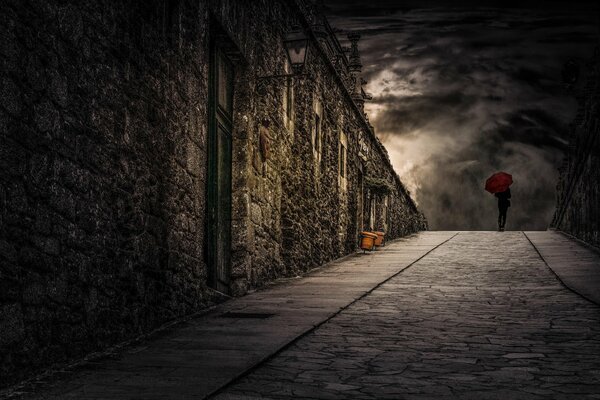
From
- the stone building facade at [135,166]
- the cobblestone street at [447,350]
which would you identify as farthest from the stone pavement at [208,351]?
the stone building facade at [135,166]

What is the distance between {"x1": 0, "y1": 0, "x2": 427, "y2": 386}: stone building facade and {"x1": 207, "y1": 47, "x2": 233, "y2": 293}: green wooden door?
0.08ft

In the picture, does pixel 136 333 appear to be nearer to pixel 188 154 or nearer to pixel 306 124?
pixel 188 154

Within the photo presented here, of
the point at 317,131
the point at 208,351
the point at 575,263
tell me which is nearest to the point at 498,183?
the point at 575,263

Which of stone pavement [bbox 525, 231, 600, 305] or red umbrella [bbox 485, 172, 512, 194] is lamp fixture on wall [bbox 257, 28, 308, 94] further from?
red umbrella [bbox 485, 172, 512, 194]

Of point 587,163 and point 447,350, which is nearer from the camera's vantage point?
point 447,350

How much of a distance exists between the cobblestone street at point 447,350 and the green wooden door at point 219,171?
1.82 meters

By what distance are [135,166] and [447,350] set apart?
289cm

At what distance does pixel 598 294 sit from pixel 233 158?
489 centimetres

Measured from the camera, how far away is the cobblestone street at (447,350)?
395 cm

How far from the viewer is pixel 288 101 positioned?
37.7 feet

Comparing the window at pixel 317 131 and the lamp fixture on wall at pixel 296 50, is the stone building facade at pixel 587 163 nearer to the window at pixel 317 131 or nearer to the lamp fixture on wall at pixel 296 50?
the window at pixel 317 131

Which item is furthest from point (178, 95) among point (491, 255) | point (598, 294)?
point (491, 255)

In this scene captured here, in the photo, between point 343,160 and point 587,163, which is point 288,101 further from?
point 587,163

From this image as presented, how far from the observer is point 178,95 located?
6598 millimetres
